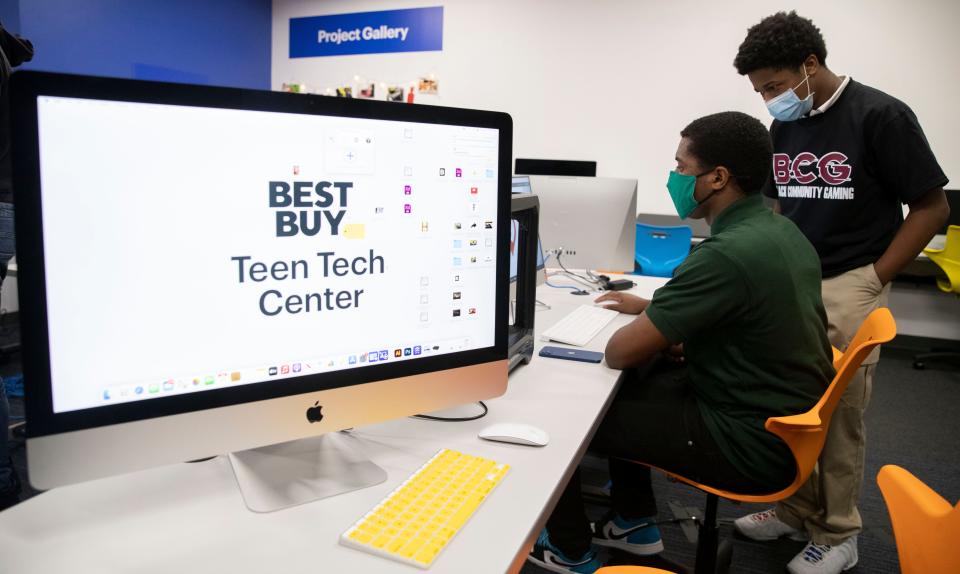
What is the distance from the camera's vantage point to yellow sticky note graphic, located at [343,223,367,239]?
2.75 feet

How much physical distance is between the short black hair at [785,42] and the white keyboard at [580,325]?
94cm

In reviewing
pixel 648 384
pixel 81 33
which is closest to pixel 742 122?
pixel 648 384

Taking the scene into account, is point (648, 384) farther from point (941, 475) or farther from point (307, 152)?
point (941, 475)

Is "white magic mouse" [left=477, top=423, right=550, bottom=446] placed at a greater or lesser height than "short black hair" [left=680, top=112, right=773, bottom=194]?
lesser

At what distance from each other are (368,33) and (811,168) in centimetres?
512

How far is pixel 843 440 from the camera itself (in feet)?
5.97

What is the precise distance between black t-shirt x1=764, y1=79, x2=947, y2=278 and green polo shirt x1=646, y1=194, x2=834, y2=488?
0.58 m

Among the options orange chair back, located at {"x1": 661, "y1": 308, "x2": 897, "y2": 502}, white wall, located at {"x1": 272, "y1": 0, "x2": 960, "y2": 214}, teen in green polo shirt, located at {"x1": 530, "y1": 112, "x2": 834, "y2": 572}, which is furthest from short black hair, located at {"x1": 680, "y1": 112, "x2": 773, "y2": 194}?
white wall, located at {"x1": 272, "y1": 0, "x2": 960, "y2": 214}

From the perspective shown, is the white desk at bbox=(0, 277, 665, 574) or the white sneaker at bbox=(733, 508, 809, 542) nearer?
the white desk at bbox=(0, 277, 665, 574)

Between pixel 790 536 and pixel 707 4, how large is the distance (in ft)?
13.6

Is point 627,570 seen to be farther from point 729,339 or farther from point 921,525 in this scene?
point 729,339

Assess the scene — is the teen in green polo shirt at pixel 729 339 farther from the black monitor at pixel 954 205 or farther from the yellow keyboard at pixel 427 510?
the black monitor at pixel 954 205

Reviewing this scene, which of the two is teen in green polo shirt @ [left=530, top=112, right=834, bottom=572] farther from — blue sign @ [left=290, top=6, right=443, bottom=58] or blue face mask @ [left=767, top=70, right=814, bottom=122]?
blue sign @ [left=290, top=6, right=443, bottom=58]

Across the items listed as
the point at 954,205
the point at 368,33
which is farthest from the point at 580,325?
the point at 368,33
